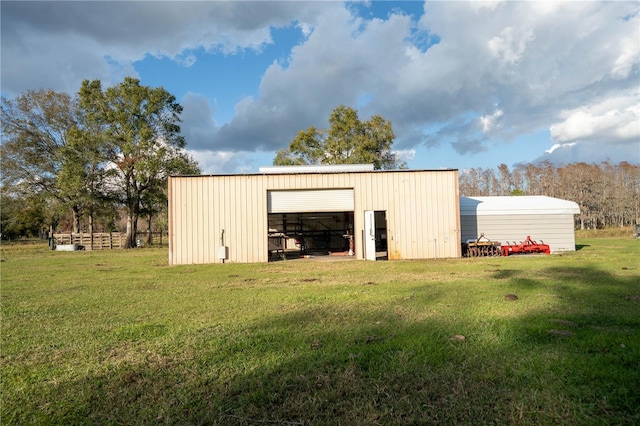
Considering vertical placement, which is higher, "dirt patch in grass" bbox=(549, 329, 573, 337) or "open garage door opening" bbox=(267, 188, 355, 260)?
"open garage door opening" bbox=(267, 188, 355, 260)

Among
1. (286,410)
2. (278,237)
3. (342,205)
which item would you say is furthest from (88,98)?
(286,410)

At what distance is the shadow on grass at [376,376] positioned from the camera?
290cm

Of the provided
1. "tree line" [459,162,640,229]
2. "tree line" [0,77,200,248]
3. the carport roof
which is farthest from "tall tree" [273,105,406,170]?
"tree line" [459,162,640,229]

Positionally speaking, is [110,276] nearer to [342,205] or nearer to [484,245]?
[342,205]

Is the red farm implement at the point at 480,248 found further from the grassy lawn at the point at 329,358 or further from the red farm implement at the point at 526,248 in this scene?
the grassy lawn at the point at 329,358

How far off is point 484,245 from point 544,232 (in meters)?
4.23

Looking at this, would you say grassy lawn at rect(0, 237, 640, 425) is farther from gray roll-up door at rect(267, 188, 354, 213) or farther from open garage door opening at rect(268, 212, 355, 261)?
open garage door opening at rect(268, 212, 355, 261)

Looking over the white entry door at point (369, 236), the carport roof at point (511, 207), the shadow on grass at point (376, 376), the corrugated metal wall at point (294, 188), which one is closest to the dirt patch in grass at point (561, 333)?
the shadow on grass at point (376, 376)

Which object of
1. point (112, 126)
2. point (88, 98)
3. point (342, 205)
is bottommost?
point (342, 205)

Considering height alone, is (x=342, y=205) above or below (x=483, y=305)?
above

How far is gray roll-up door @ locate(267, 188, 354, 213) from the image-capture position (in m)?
17.0

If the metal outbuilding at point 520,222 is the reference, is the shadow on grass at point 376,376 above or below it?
below

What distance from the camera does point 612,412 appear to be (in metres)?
2.84

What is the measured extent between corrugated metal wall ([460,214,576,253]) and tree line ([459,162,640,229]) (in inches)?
1543
